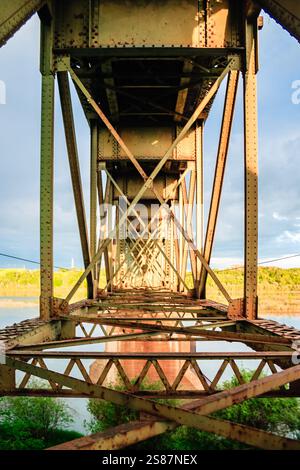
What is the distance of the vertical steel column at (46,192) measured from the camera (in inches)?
231

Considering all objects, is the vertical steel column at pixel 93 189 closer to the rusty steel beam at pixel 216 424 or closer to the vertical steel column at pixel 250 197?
the vertical steel column at pixel 250 197

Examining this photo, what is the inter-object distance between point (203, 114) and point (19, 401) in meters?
22.5

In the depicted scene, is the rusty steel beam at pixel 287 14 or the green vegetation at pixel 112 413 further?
the green vegetation at pixel 112 413

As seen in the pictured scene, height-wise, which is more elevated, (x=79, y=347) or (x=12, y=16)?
(x=12, y=16)

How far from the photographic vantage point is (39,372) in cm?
322

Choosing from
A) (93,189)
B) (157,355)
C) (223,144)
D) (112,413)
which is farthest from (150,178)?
(112,413)

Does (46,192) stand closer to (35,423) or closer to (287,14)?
(287,14)

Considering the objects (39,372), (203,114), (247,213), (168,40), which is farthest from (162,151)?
(39,372)

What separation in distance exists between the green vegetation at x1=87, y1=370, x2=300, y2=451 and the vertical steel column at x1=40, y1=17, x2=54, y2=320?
1613 cm

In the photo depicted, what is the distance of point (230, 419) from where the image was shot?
66.3 feet

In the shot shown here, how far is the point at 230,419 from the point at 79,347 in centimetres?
1844

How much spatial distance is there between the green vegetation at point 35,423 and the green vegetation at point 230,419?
2.32 m

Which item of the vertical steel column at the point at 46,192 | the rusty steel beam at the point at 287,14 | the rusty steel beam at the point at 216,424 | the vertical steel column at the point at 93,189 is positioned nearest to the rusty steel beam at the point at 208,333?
the vertical steel column at the point at 46,192

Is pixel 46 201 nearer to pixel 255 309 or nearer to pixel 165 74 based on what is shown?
pixel 255 309
